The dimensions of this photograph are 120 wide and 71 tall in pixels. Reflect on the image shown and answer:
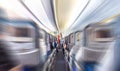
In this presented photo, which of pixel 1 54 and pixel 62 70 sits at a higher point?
pixel 1 54

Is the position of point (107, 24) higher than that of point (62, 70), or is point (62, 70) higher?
point (107, 24)

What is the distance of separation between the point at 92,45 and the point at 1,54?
52.0 inches

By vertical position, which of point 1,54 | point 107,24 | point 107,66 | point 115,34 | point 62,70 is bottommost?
point 62,70

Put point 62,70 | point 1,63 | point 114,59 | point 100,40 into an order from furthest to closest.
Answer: point 62,70 < point 100,40 < point 114,59 < point 1,63

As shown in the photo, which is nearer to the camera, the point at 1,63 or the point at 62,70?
the point at 1,63

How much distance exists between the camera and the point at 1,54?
134 centimetres

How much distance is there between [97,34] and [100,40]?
0.13 m

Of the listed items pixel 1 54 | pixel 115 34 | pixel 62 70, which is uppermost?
pixel 115 34

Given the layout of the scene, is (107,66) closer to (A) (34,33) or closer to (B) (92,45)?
(B) (92,45)

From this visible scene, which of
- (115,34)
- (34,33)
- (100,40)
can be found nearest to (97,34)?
(100,40)

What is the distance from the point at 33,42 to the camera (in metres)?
2.04

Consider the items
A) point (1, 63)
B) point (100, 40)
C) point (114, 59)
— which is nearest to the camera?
point (1, 63)

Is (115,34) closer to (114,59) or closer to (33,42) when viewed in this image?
(114,59)

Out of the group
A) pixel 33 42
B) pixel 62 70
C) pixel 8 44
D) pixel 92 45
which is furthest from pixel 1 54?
pixel 62 70
